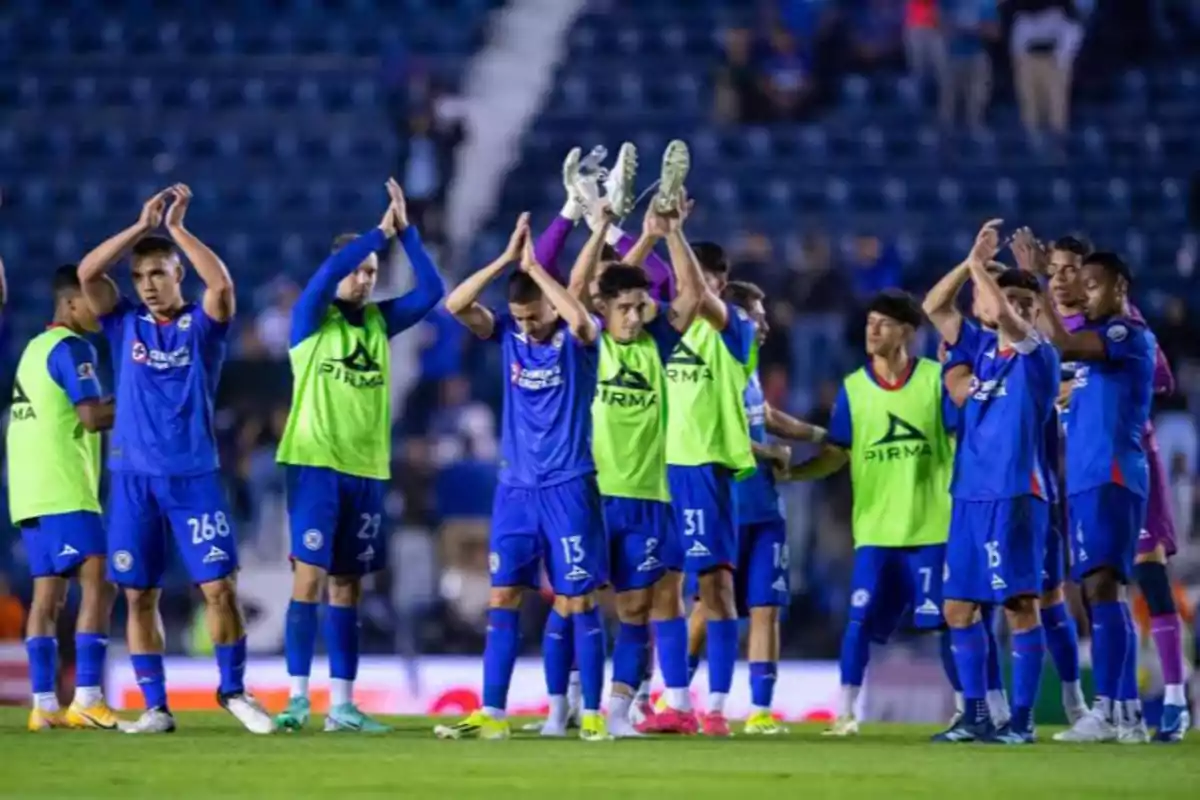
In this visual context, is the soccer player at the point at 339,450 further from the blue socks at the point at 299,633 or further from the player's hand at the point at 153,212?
the player's hand at the point at 153,212

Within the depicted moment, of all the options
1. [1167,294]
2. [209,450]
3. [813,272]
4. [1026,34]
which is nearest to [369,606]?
[813,272]

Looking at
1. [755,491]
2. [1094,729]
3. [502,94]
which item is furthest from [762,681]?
[502,94]

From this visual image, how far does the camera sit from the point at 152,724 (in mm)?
12023

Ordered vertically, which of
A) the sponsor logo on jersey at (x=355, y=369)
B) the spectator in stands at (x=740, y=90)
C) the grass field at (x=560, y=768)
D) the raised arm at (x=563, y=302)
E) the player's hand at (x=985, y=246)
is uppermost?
the spectator in stands at (x=740, y=90)

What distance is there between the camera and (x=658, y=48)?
87.4 ft

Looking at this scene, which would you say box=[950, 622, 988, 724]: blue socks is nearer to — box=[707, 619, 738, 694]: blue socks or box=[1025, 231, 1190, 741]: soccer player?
box=[1025, 231, 1190, 741]: soccer player

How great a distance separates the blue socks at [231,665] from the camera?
12.0m

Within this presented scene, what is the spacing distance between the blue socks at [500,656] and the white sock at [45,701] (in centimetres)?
234

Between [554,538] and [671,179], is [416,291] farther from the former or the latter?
[554,538]

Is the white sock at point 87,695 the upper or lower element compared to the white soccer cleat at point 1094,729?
upper

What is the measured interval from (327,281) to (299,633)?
1792 mm

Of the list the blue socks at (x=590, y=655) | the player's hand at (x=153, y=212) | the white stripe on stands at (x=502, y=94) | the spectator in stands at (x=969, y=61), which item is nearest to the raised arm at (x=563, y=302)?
→ the blue socks at (x=590, y=655)

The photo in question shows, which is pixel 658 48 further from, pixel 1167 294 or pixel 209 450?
pixel 209 450

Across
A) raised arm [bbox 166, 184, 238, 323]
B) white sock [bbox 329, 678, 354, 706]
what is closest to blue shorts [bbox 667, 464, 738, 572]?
white sock [bbox 329, 678, 354, 706]
